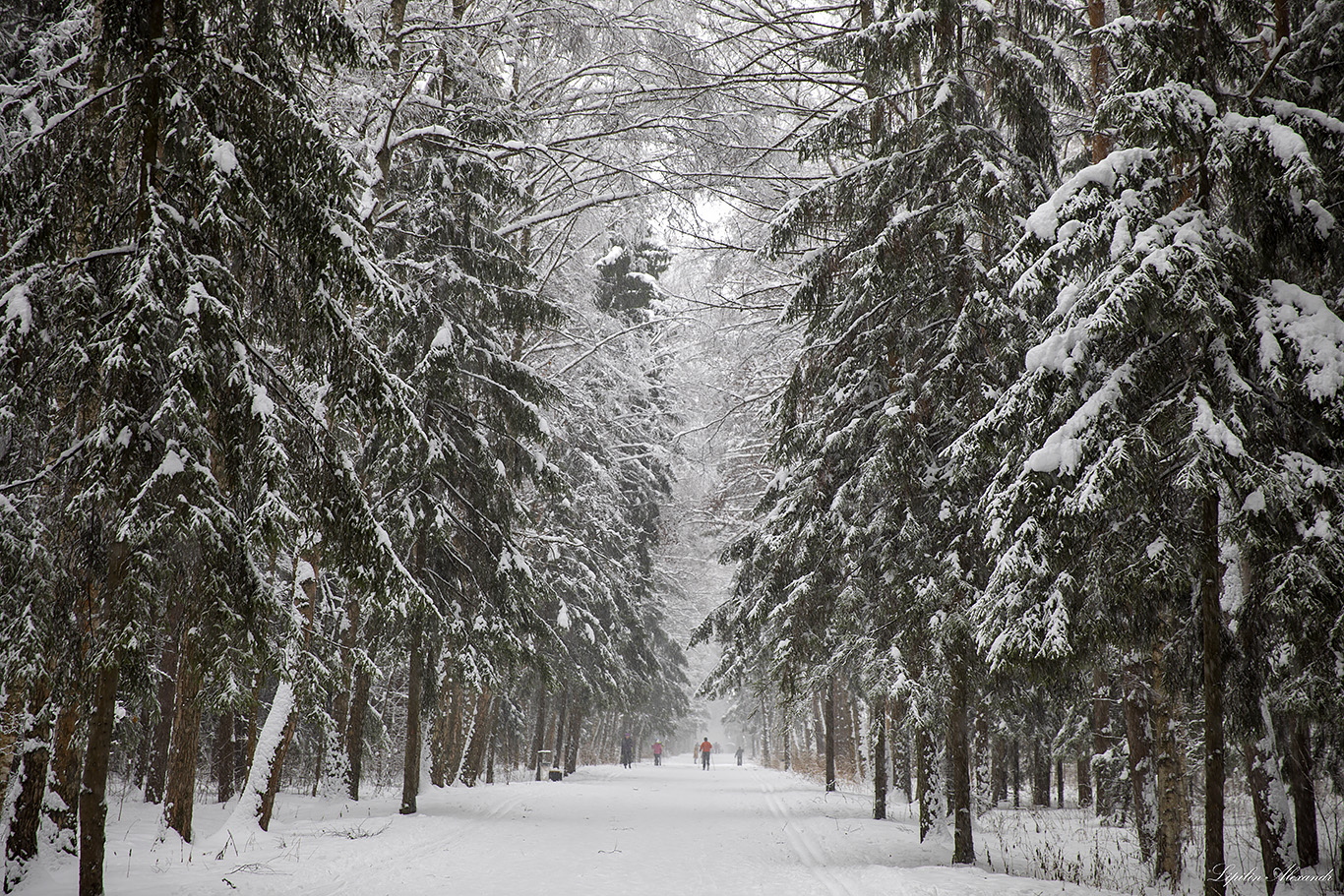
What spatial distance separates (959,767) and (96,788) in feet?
30.8

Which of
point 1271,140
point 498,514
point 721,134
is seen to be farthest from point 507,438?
point 1271,140

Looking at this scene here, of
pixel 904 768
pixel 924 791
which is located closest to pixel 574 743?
pixel 904 768

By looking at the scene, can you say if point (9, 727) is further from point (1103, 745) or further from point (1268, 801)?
point (1103, 745)

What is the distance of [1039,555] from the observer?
739 centimetres

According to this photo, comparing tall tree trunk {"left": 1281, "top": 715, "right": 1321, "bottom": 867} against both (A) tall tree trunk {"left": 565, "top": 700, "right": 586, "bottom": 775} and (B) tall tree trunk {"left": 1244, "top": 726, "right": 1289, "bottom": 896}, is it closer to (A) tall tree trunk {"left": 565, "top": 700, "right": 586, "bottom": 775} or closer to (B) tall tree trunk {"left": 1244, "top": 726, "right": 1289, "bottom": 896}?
(B) tall tree trunk {"left": 1244, "top": 726, "right": 1289, "bottom": 896}

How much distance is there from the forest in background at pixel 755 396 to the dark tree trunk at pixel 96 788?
0.03 m

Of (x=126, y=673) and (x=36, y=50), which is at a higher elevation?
(x=36, y=50)

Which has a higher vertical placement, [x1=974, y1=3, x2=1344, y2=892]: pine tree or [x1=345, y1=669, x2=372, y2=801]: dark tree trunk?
[x1=974, y1=3, x2=1344, y2=892]: pine tree

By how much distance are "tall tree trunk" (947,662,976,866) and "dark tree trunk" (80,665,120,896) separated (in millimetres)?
8943

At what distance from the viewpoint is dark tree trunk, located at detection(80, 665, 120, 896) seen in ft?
20.8

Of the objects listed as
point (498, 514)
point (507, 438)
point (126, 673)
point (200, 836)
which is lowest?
point (200, 836)

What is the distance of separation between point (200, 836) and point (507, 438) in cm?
750

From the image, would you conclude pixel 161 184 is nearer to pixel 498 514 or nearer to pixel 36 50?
pixel 36 50

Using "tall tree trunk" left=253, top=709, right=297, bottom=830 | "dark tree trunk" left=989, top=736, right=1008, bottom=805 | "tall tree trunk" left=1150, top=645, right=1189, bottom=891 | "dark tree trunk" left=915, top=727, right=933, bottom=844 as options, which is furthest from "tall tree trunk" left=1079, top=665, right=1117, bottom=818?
"tall tree trunk" left=253, top=709, right=297, bottom=830
